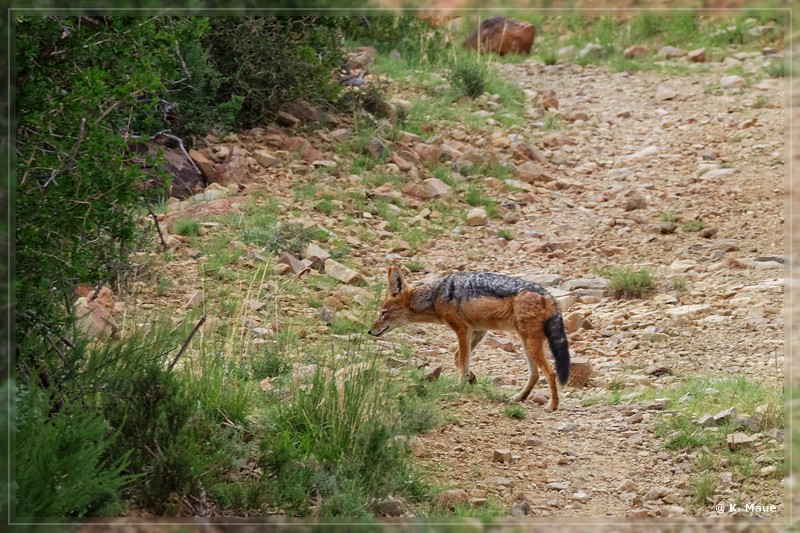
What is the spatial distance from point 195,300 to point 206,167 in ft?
8.82

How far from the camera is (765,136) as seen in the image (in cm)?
1228

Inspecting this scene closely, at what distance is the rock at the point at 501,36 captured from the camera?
15148mm

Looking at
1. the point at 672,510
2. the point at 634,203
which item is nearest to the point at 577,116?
the point at 634,203

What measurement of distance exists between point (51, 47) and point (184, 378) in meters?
1.71

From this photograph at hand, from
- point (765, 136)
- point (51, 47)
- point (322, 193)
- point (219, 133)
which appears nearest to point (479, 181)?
point (322, 193)

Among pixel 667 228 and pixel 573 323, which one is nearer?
pixel 573 323

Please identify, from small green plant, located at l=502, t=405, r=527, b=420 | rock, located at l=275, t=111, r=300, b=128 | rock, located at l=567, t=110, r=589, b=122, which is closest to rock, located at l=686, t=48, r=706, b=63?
rock, located at l=567, t=110, r=589, b=122

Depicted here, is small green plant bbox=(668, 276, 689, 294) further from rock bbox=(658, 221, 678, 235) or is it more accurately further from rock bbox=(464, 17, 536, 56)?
rock bbox=(464, 17, 536, 56)

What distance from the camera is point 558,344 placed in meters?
6.66

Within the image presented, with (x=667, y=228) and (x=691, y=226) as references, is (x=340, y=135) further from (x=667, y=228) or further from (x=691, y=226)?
(x=691, y=226)

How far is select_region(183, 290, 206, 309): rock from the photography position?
7671 mm

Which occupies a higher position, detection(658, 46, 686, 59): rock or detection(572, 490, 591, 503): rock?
detection(572, 490, 591, 503): rock

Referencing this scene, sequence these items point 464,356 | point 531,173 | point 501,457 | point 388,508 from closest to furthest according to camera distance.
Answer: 1. point 388,508
2. point 501,457
3. point 464,356
4. point 531,173

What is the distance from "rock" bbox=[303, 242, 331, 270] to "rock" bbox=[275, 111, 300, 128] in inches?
114
